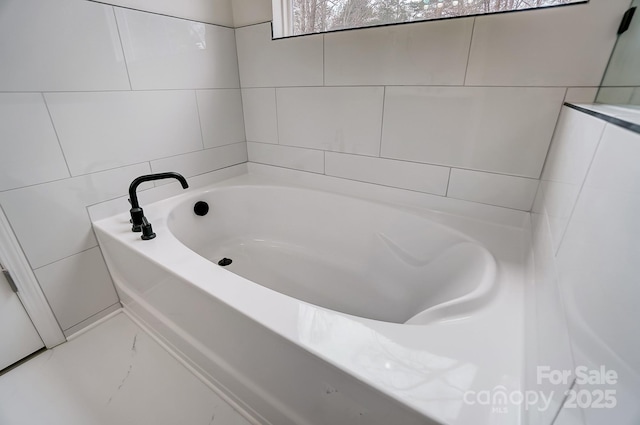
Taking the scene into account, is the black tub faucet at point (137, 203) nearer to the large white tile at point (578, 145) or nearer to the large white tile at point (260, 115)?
the large white tile at point (260, 115)

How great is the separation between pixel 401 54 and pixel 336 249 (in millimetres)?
888

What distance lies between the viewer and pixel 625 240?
0.85 ft

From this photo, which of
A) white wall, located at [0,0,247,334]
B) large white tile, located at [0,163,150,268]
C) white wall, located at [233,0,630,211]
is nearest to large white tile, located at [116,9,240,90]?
white wall, located at [0,0,247,334]

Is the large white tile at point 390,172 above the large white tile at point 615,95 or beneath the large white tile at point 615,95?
beneath

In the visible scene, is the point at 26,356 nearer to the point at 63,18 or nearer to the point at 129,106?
the point at 129,106

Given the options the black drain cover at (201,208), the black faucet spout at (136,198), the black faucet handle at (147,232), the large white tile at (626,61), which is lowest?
the black drain cover at (201,208)

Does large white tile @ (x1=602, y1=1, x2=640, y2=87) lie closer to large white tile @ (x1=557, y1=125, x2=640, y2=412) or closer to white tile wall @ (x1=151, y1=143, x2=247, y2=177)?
large white tile @ (x1=557, y1=125, x2=640, y2=412)

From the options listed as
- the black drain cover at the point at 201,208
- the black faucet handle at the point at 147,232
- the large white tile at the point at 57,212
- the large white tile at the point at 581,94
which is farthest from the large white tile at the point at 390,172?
the large white tile at the point at 57,212

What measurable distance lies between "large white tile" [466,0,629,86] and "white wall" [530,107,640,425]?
1.52 feet

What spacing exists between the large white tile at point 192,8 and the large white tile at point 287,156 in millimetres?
642

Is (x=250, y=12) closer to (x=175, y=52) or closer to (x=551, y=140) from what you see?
(x=175, y=52)

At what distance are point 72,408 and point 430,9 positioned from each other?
6.12ft

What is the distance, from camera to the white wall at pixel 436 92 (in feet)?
2.75

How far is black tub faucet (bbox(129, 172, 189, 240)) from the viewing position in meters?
1.01
